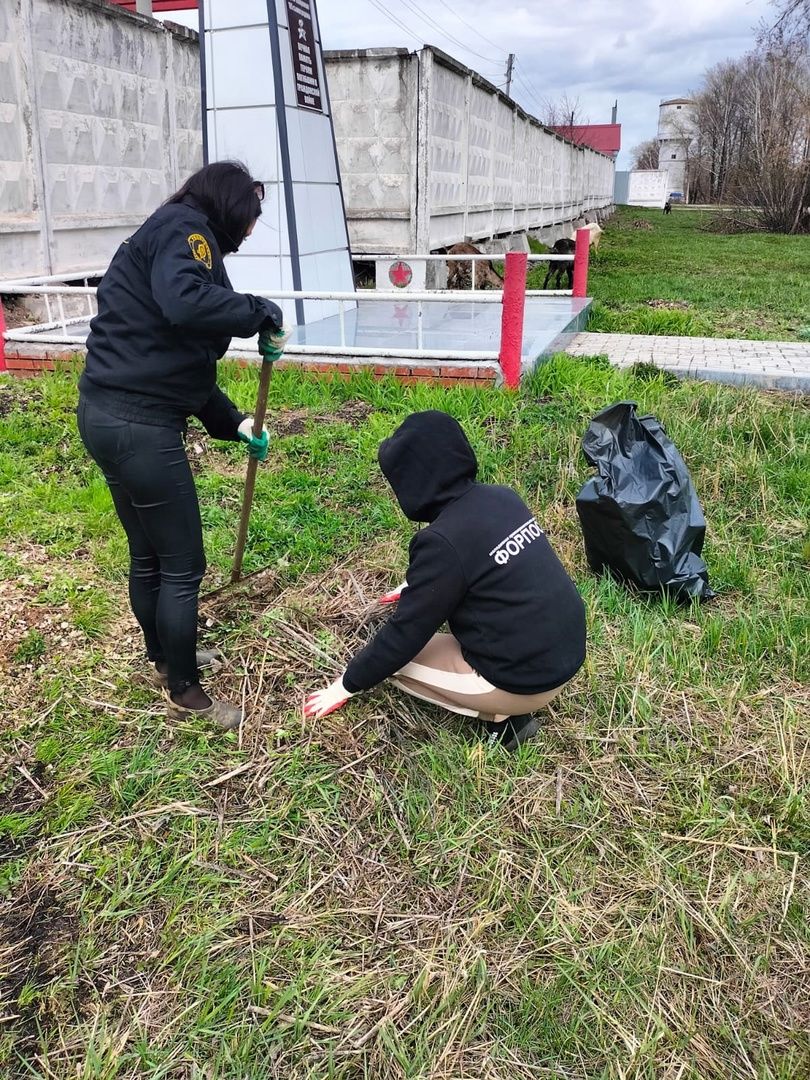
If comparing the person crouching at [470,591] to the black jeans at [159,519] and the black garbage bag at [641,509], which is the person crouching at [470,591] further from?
the black garbage bag at [641,509]

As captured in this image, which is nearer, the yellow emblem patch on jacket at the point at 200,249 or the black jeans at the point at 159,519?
the yellow emblem patch on jacket at the point at 200,249

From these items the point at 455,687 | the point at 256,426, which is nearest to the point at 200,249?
the point at 256,426

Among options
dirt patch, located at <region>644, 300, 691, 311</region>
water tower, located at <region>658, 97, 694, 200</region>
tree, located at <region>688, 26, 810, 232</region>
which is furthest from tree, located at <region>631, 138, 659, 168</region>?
dirt patch, located at <region>644, 300, 691, 311</region>

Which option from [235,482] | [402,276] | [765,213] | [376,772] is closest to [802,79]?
[765,213]

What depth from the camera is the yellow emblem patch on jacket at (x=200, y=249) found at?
237 centimetres

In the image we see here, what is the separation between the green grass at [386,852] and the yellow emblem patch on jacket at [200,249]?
1377 millimetres

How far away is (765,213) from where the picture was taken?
27.0 metres

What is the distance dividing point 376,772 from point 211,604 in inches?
45.4

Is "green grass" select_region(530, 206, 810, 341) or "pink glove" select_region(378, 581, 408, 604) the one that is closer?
"pink glove" select_region(378, 581, 408, 604)

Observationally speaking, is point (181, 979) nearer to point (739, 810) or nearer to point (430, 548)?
point (430, 548)

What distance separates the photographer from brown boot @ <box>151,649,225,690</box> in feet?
10.2

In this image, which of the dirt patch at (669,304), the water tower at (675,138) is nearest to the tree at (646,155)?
the water tower at (675,138)

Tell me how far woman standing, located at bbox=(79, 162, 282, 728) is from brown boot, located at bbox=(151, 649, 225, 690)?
0.45m

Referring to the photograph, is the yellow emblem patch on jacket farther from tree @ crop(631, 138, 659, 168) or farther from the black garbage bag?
tree @ crop(631, 138, 659, 168)
